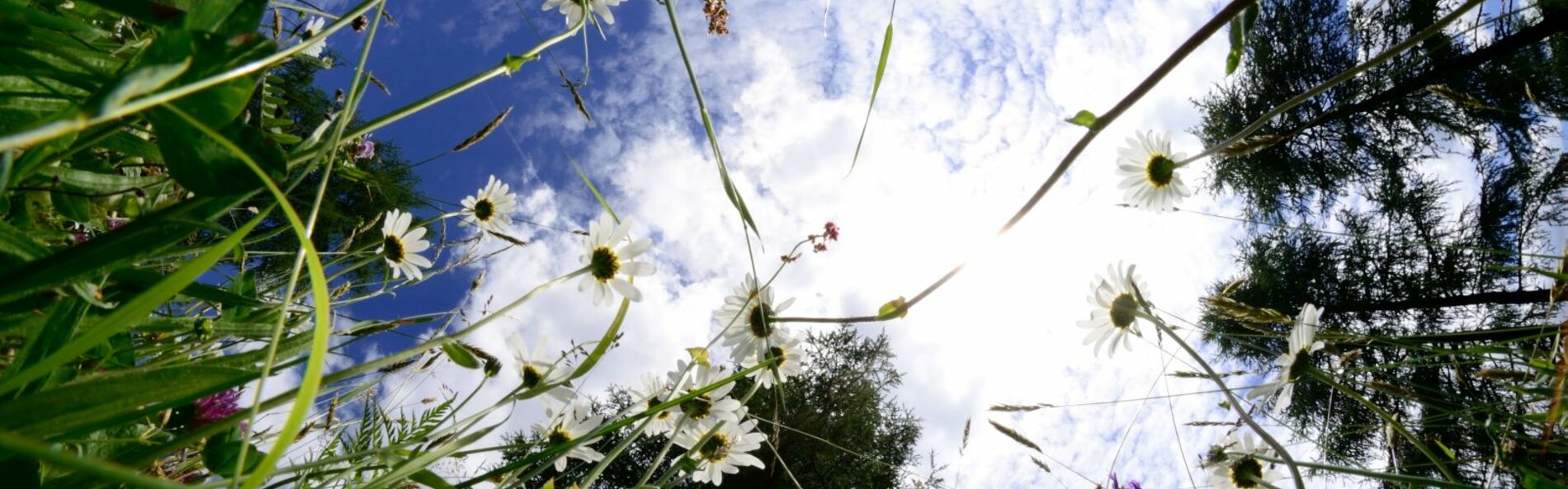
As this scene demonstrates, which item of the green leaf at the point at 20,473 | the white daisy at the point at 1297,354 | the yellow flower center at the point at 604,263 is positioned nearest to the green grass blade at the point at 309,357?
the green leaf at the point at 20,473

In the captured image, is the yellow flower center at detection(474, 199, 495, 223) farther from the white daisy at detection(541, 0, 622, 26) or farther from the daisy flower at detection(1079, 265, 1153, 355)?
the daisy flower at detection(1079, 265, 1153, 355)

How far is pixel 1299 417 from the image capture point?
3861 mm

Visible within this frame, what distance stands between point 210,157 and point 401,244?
2.58 ft

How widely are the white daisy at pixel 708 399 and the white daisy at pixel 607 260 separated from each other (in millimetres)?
105

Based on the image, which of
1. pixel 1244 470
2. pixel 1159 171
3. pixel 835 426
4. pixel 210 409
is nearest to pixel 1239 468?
pixel 1244 470

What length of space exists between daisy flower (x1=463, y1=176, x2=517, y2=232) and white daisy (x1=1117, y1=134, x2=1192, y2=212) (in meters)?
0.83

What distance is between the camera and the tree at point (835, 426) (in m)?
4.56

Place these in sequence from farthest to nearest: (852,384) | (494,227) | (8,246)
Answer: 1. (852,384)
2. (494,227)
3. (8,246)

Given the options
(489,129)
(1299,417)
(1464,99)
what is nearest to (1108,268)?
(1464,99)

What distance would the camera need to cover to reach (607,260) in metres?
0.76

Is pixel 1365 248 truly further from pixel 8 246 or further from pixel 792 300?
pixel 8 246

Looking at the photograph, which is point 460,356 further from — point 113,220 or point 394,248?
point 394,248

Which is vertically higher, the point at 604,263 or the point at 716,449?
the point at 604,263

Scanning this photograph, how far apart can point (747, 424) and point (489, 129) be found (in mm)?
348
